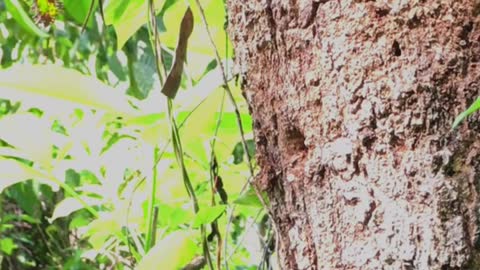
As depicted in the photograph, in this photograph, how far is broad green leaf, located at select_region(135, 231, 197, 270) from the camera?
75 cm

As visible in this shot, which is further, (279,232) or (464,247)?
(279,232)

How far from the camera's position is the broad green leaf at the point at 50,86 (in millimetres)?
749

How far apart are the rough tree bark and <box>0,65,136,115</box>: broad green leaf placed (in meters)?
0.25

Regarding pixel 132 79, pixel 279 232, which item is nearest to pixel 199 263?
pixel 279 232

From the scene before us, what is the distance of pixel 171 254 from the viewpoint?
754 millimetres

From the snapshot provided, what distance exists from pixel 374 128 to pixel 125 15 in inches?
16.2

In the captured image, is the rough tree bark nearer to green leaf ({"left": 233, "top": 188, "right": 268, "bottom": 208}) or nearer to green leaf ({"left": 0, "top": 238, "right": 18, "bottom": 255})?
green leaf ({"left": 233, "top": 188, "right": 268, "bottom": 208})

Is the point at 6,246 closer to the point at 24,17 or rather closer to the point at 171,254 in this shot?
the point at 24,17

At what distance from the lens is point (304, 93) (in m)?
0.56

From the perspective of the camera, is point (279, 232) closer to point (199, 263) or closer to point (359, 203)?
point (359, 203)

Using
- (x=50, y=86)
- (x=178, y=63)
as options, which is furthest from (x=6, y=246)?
(x=178, y=63)

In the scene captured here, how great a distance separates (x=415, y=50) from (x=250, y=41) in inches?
5.5

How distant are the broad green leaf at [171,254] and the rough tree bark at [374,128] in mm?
198

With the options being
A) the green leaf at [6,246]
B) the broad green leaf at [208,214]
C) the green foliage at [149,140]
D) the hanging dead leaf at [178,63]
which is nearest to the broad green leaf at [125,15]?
the green foliage at [149,140]
